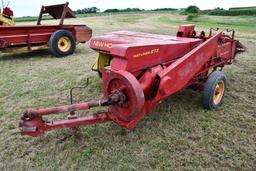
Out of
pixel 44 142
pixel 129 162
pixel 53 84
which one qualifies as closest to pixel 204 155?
pixel 129 162

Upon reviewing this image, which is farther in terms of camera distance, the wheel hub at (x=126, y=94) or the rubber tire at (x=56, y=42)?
the rubber tire at (x=56, y=42)

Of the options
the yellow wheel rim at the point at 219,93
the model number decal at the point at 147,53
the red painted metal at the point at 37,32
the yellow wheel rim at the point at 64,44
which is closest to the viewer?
the model number decal at the point at 147,53

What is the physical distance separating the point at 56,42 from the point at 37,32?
49 centimetres

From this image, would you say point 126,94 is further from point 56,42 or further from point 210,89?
point 56,42

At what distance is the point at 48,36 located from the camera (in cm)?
706

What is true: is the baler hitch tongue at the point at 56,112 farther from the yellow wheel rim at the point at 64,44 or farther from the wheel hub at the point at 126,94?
the yellow wheel rim at the point at 64,44

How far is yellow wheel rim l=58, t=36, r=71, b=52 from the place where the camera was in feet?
23.6

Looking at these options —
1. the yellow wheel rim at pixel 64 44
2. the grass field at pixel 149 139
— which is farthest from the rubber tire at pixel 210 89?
the yellow wheel rim at pixel 64 44

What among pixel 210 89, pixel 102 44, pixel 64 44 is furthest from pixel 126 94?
pixel 64 44

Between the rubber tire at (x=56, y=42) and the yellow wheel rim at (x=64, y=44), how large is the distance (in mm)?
70

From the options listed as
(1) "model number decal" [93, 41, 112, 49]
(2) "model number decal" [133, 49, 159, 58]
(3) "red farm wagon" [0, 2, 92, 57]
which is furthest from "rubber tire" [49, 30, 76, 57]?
(2) "model number decal" [133, 49, 159, 58]

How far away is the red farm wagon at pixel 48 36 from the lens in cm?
649

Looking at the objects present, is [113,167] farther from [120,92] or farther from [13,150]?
[13,150]

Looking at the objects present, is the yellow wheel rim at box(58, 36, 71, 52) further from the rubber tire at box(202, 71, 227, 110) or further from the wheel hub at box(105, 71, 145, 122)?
the wheel hub at box(105, 71, 145, 122)
